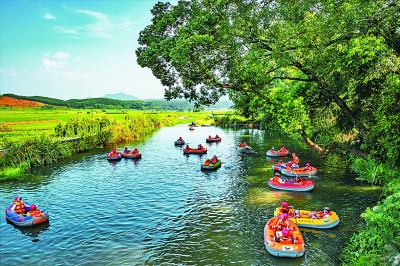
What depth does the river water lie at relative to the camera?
17281mm

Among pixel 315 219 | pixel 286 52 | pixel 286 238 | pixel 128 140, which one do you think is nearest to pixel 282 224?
pixel 286 238

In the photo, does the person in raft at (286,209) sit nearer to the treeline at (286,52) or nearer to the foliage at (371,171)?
the treeline at (286,52)

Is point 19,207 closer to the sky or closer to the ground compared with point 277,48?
closer to the ground

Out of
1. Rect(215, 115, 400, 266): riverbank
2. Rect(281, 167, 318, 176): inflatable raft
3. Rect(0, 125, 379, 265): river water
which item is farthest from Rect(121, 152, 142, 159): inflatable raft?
Rect(215, 115, 400, 266): riverbank

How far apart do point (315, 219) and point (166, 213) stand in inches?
411

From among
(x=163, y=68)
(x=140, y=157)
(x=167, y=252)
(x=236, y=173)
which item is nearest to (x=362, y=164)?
(x=236, y=173)

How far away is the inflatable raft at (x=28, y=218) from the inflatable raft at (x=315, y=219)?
16662 mm

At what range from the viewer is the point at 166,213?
76.9 ft

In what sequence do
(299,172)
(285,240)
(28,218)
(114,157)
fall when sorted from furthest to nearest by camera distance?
(114,157), (299,172), (28,218), (285,240)

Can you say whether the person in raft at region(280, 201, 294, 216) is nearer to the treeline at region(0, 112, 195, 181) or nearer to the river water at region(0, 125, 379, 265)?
the river water at region(0, 125, 379, 265)

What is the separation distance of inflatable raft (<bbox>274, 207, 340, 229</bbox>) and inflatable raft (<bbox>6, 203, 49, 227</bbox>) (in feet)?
54.7

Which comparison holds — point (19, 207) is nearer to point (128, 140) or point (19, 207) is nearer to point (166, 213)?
point (166, 213)

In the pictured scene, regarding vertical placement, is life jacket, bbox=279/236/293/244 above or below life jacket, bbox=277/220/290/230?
below

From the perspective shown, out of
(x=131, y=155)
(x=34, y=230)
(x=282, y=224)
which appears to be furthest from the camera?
(x=131, y=155)
